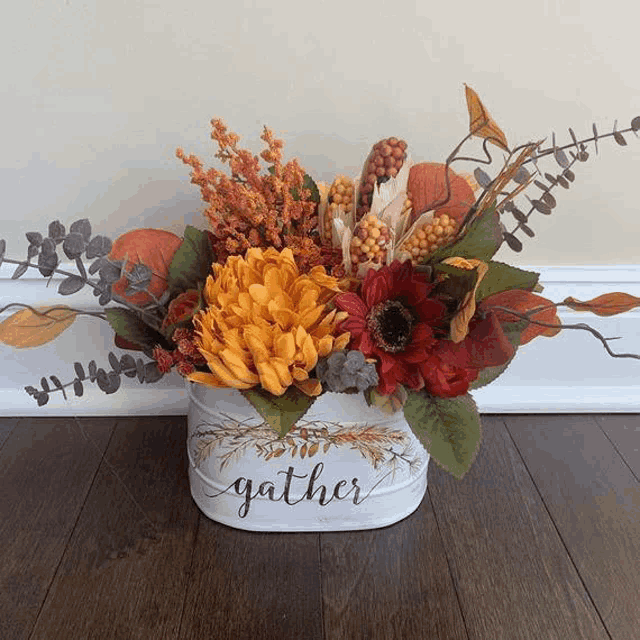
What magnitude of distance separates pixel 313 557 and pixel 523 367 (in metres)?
0.46

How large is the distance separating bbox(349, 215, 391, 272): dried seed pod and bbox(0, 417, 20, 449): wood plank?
23.4 inches

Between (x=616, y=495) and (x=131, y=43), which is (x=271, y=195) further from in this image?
(x=616, y=495)

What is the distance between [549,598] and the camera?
768mm

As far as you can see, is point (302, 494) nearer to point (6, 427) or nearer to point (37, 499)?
point (37, 499)

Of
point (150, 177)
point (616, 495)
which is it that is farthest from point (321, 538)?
point (150, 177)

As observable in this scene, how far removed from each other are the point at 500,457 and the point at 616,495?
149mm

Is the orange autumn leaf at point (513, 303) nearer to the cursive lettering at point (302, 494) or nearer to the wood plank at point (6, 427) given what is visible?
the cursive lettering at point (302, 494)

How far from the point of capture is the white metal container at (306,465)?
77 centimetres

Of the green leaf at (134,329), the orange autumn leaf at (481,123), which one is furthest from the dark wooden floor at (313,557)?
the orange autumn leaf at (481,123)

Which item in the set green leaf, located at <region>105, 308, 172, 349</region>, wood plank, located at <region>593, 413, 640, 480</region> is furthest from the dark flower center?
wood plank, located at <region>593, 413, 640, 480</region>

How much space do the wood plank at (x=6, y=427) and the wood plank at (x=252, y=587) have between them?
1.10 feet

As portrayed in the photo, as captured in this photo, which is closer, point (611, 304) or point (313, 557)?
point (611, 304)

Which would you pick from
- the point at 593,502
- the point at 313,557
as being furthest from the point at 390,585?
the point at 593,502

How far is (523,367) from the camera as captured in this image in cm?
110
